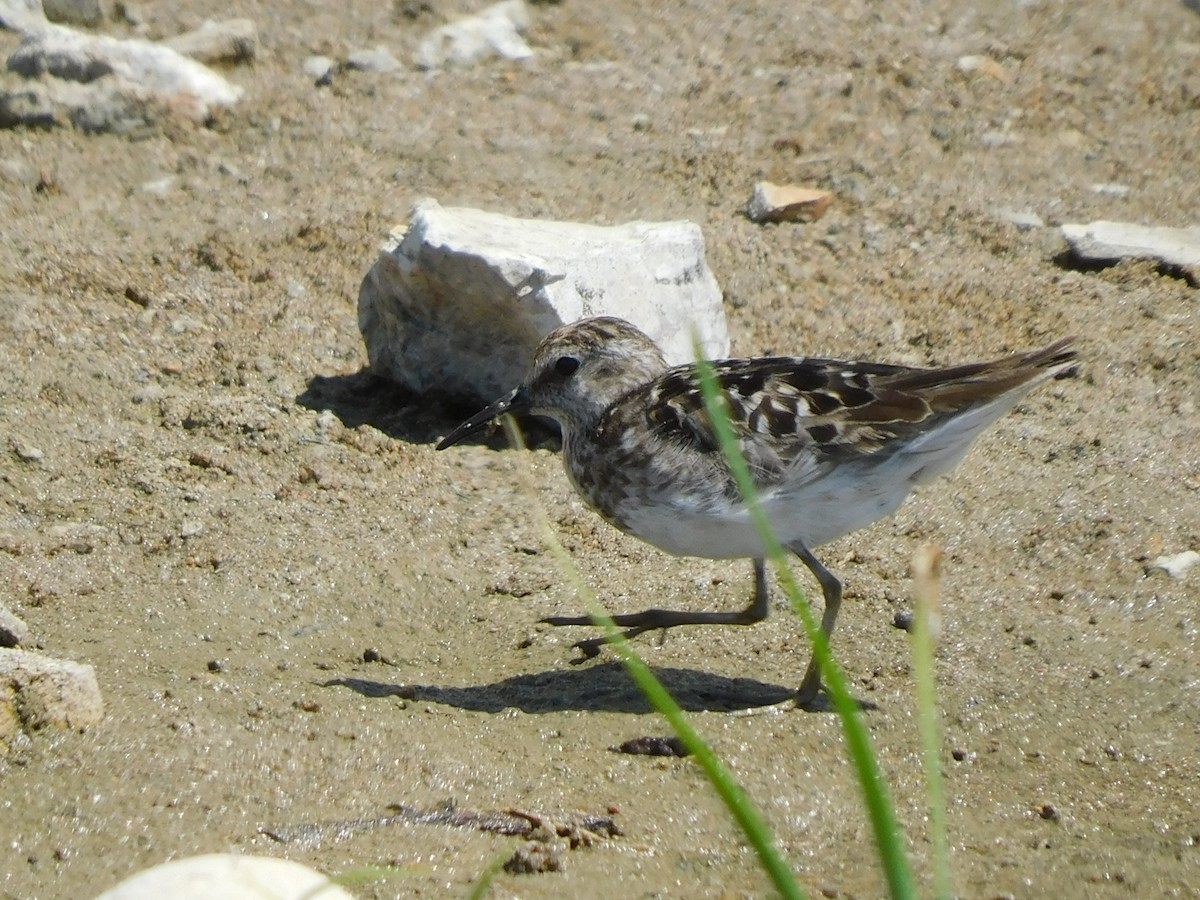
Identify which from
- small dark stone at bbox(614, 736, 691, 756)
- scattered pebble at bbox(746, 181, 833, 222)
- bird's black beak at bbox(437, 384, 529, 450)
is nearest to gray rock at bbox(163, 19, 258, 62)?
scattered pebble at bbox(746, 181, 833, 222)

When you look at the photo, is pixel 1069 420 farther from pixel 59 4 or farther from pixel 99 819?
pixel 59 4

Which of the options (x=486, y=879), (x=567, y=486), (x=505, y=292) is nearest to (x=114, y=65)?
(x=505, y=292)

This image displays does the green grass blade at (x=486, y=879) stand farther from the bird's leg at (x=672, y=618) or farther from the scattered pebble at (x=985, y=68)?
the scattered pebble at (x=985, y=68)

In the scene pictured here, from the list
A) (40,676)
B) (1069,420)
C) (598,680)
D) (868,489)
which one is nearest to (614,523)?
(598,680)

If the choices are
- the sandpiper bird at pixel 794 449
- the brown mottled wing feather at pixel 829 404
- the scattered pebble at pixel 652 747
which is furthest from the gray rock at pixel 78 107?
the scattered pebble at pixel 652 747

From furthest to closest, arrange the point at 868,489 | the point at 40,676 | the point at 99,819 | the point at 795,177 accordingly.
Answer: the point at 795,177 → the point at 868,489 → the point at 40,676 → the point at 99,819
